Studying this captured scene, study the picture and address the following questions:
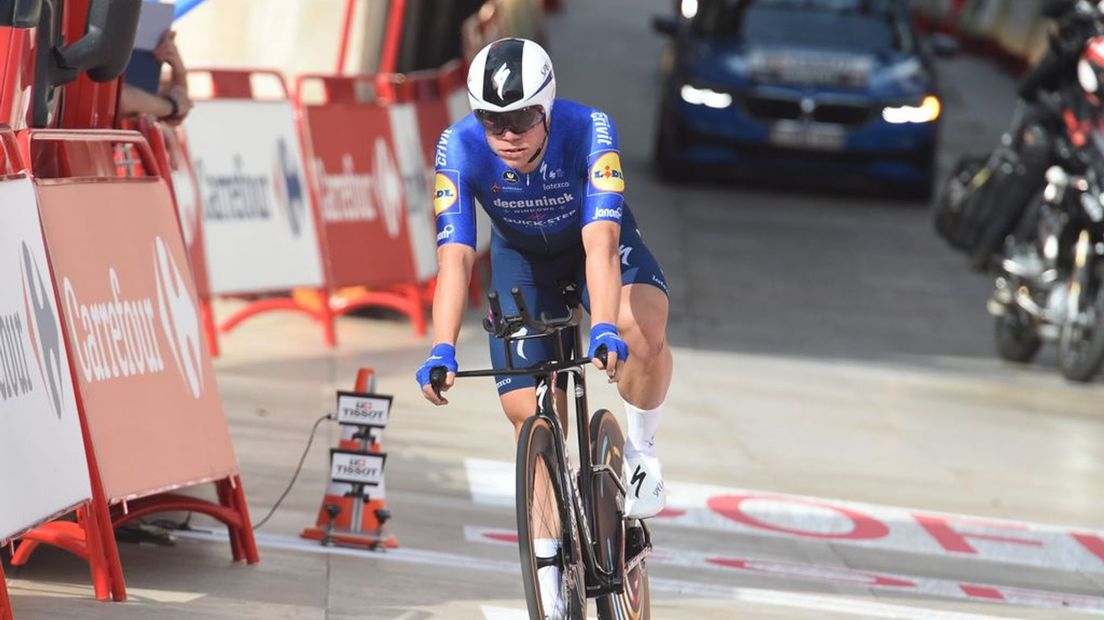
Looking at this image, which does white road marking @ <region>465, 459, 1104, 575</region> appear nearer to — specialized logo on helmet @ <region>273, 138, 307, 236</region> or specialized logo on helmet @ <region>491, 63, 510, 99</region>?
specialized logo on helmet @ <region>273, 138, 307, 236</region>

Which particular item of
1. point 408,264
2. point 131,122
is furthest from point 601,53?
point 131,122

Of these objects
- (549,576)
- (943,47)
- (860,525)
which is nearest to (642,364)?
→ (549,576)

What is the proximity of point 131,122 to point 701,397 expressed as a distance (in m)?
5.16

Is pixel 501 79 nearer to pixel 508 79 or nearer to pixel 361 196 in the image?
pixel 508 79

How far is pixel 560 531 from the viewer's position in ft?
19.2

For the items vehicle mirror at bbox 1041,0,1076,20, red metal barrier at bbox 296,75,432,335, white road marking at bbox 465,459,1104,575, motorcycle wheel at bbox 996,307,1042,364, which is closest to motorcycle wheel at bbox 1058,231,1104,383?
motorcycle wheel at bbox 996,307,1042,364

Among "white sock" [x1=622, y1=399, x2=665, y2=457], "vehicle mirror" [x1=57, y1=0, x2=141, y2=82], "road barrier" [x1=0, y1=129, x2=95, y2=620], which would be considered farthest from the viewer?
"vehicle mirror" [x1=57, y1=0, x2=141, y2=82]

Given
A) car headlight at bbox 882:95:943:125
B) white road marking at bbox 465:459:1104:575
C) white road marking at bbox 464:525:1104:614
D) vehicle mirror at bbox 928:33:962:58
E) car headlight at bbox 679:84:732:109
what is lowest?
car headlight at bbox 882:95:943:125

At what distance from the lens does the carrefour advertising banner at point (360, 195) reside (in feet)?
42.7

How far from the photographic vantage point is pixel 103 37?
23.7 ft

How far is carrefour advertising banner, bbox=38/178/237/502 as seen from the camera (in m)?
6.63

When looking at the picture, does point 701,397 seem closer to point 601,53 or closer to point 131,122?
point 131,122

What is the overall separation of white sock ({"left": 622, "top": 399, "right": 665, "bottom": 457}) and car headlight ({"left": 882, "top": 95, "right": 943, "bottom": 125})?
13.5 m

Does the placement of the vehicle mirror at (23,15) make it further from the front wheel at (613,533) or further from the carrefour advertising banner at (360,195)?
the carrefour advertising banner at (360,195)
